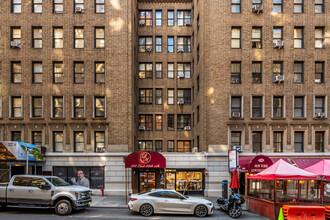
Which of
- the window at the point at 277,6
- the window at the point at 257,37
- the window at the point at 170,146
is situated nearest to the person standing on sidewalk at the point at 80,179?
the window at the point at 170,146

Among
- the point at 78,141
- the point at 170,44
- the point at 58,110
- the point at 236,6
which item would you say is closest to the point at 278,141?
the point at 236,6

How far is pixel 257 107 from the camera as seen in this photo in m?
23.2

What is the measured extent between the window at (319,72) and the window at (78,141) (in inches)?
801

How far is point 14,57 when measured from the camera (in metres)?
23.5

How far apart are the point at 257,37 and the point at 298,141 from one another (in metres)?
9.34

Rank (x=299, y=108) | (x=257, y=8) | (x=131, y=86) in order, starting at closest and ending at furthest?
1. (x=257, y=8)
2. (x=299, y=108)
3. (x=131, y=86)

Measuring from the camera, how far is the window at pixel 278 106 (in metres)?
23.2

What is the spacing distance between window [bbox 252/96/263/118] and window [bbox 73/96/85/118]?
1437cm

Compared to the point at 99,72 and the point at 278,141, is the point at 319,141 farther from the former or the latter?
the point at 99,72

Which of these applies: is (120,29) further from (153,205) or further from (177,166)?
Result: (153,205)

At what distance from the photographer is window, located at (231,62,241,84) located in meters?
23.2

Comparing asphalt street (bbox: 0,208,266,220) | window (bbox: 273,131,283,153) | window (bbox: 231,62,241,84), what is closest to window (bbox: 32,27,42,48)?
asphalt street (bbox: 0,208,266,220)

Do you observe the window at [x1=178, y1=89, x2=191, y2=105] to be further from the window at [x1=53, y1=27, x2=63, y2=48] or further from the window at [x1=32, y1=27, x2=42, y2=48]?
the window at [x1=32, y1=27, x2=42, y2=48]

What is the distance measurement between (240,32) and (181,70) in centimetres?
844
